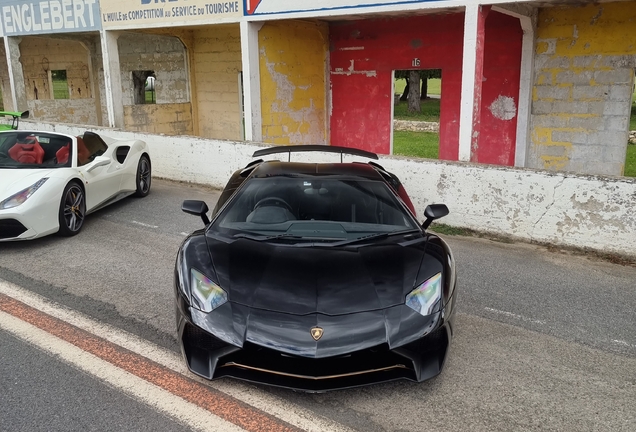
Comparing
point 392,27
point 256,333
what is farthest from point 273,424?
point 392,27

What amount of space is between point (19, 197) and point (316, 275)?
14.7 ft

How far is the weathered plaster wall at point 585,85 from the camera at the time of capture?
9062mm

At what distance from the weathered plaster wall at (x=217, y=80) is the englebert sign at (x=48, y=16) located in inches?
115

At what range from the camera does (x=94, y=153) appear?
26.7ft

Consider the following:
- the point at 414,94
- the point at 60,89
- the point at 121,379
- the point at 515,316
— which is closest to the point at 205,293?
the point at 121,379

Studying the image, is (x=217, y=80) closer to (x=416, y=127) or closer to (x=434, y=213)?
(x=434, y=213)

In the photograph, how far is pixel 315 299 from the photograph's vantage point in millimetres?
3387

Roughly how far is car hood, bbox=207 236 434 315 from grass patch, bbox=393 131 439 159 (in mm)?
12241

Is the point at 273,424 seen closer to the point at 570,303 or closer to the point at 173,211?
the point at 570,303

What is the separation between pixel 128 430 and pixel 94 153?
587 cm

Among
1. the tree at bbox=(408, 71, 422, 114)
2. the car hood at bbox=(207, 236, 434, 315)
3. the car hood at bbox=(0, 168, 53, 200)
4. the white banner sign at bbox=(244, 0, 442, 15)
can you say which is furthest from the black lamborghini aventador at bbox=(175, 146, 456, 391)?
the tree at bbox=(408, 71, 422, 114)

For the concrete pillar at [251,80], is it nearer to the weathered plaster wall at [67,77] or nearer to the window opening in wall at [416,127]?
the window opening in wall at [416,127]

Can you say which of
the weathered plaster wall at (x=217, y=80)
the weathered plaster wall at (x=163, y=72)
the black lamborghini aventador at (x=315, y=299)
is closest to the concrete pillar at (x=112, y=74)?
the weathered plaster wall at (x=163, y=72)

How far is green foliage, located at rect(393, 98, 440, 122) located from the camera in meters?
28.3
